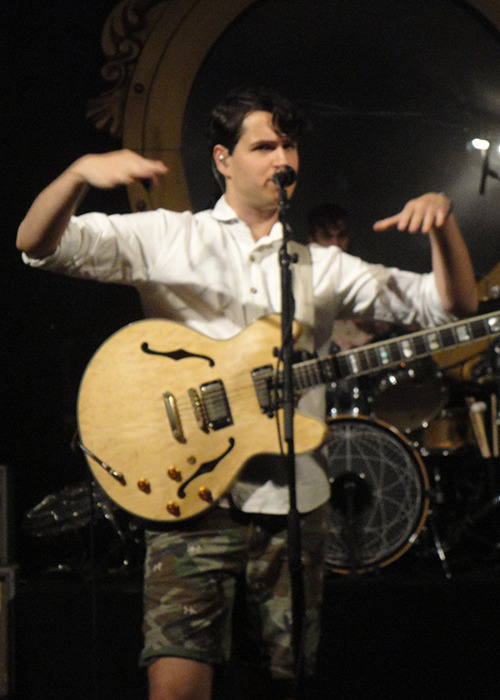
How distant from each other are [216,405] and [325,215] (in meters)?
2.18

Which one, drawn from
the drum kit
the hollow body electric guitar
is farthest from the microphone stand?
the drum kit

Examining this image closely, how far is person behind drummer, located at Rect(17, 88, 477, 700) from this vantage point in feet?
6.39

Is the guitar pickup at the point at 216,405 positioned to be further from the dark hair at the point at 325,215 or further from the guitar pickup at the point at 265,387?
the dark hair at the point at 325,215

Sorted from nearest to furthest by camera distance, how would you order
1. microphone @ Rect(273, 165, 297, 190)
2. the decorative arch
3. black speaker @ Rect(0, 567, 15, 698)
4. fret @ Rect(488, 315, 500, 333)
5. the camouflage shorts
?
1. the camouflage shorts
2. microphone @ Rect(273, 165, 297, 190)
3. fret @ Rect(488, 315, 500, 333)
4. black speaker @ Rect(0, 567, 15, 698)
5. the decorative arch

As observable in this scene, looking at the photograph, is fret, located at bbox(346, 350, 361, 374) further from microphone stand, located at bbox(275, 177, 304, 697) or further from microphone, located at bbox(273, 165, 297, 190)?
microphone, located at bbox(273, 165, 297, 190)

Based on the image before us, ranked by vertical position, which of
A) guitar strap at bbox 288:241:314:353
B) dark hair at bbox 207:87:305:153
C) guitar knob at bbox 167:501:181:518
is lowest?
guitar knob at bbox 167:501:181:518

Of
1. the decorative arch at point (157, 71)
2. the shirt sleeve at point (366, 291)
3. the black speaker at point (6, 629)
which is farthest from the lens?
the decorative arch at point (157, 71)

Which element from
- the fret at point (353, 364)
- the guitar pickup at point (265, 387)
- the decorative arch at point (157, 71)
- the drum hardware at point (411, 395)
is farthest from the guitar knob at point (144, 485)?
the decorative arch at point (157, 71)

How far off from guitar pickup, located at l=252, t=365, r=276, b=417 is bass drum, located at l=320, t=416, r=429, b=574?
185 centimetres

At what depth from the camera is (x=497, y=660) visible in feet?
9.63

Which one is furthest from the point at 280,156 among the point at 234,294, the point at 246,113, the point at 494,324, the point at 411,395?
the point at 411,395

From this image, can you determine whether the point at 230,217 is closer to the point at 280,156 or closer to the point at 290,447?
the point at 280,156

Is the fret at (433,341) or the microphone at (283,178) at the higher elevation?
the microphone at (283,178)

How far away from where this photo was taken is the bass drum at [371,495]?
380cm
